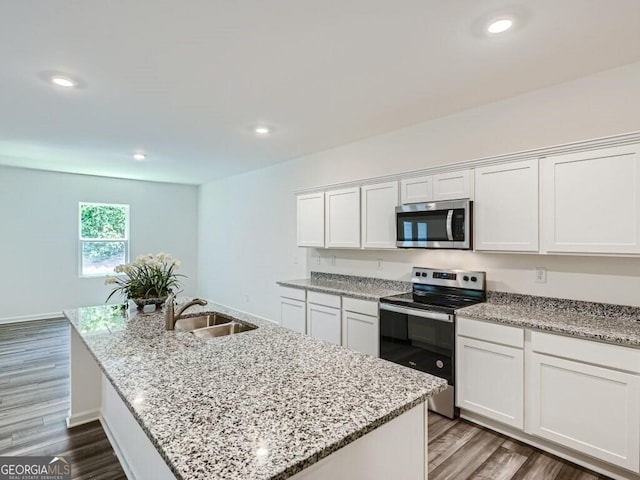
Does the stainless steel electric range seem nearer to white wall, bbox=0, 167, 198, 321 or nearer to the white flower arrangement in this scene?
the white flower arrangement

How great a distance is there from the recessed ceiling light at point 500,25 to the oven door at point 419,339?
190 cm

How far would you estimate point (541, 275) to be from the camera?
8.68ft

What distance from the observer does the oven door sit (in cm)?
267

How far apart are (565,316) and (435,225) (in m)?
1.13

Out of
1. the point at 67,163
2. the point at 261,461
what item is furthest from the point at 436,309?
the point at 67,163

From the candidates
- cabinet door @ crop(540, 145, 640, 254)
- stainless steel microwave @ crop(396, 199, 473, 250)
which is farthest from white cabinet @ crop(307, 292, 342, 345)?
cabinet door @ crop(540, 145, 640, 254)

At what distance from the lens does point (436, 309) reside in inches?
107

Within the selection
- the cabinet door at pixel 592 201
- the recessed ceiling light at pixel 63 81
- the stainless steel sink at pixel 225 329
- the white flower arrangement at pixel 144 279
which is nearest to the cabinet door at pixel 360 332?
Result: the stainless steel sink at pixel 225 329

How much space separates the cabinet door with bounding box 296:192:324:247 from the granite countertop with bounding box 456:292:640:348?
1.99 metres

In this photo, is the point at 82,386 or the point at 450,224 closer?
the point at 82,386

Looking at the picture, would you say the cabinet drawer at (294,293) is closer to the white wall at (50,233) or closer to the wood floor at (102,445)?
the wood floor at (102,445)

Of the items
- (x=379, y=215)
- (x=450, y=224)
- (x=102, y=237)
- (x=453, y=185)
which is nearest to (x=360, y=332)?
(x=379, y=215)

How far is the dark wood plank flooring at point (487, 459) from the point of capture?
2.09m

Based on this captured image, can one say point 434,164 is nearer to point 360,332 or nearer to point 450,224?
point 450,224
